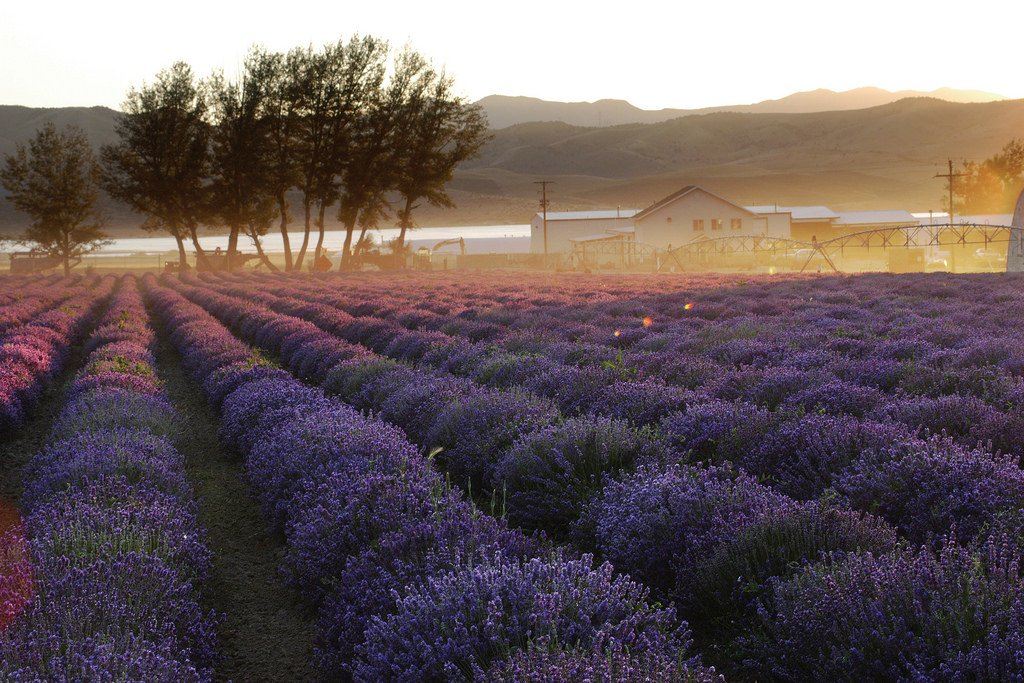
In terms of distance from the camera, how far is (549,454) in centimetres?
507

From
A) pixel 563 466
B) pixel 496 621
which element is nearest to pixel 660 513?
pixel 563 466

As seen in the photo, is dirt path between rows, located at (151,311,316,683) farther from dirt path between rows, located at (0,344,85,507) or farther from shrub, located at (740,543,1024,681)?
shrub, located at (740,543,1024,681)

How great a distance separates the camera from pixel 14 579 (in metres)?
3.23

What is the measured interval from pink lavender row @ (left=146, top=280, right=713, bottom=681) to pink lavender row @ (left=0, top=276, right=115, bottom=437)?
14.6 feet

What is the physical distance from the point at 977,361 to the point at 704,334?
4.00 metres

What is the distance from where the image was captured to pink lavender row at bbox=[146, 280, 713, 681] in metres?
2.60

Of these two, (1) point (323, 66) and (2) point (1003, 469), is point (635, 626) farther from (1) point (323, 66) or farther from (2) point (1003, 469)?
(1) point (323, 66)

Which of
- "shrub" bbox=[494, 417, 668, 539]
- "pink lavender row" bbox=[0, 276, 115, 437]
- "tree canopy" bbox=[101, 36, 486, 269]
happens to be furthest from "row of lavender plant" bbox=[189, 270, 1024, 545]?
"tree canopy" bbox=[101, 36, 486, 269]

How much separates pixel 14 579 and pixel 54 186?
62.8 meters

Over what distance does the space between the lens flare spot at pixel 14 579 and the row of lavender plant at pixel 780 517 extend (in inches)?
107

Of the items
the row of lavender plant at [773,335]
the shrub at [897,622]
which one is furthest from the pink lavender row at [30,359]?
the shrub at [897,622]

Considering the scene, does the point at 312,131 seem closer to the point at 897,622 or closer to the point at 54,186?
the point at 54,186

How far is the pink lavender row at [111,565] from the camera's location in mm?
2656

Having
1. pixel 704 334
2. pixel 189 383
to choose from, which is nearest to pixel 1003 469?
pixel 704 334
